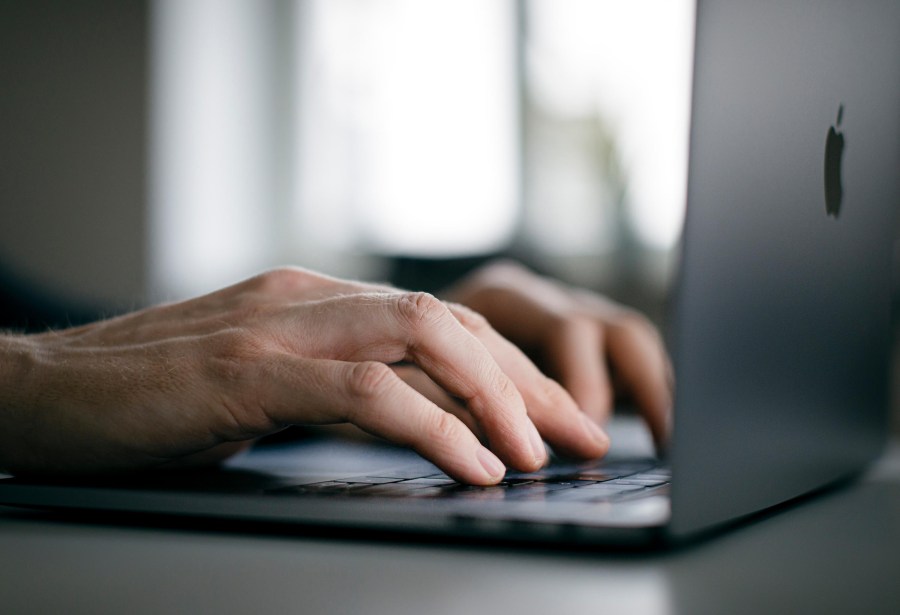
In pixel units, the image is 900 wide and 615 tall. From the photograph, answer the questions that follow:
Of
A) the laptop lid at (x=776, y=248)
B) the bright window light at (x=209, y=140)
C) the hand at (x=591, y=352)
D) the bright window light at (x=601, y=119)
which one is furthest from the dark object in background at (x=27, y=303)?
the bright window light at (x=601, y=119)

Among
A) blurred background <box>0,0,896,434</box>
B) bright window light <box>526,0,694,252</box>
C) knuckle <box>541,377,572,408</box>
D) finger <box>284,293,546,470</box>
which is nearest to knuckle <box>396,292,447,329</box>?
finger <box>284,293,546,470</box>

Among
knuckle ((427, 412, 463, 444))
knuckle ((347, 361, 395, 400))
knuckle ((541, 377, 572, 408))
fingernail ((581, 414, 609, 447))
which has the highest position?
knuckle ((347, 361, 395, 400))

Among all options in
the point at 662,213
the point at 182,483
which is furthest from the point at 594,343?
the point at 662,213

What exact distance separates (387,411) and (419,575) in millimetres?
128

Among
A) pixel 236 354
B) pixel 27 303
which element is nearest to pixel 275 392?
pixel 236 354

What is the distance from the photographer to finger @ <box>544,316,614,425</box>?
904 millimetres

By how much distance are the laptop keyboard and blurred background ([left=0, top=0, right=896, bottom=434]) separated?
8.13ft

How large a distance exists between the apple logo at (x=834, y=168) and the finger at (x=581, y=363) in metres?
0.39

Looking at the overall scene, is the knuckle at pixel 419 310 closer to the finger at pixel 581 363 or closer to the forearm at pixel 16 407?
the forearm at pixel 16 407

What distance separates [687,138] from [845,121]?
0.26m

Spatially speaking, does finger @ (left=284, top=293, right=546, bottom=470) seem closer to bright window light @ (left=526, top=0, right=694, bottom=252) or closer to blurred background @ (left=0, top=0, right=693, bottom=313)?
blurred background @ (left=0, top=0, right=693, bottom=313)

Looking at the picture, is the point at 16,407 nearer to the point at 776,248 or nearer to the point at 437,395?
the point at 437,395

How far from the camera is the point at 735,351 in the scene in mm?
409

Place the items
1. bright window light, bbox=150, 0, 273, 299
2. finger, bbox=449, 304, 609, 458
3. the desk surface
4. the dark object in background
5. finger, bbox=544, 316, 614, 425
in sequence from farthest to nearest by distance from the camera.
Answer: bright window light, bbox=150, 0, 273, 299 < the dark object in background < finger, bbox=544, 316, 614, 425 < finger, bbox=449, 304, 609, 458 < the desk surface
